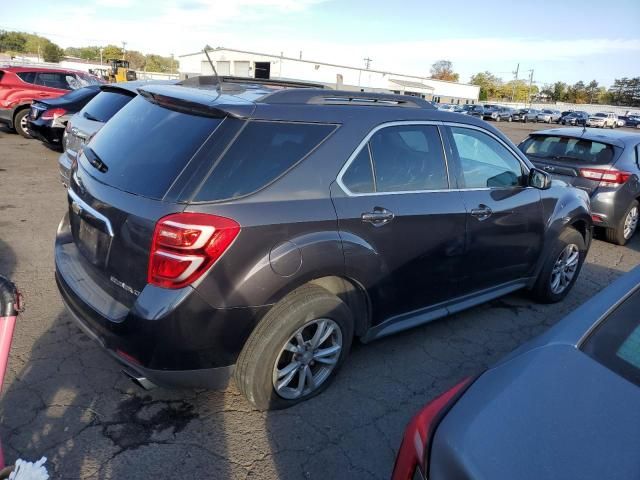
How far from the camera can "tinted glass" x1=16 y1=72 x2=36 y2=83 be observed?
473 inches

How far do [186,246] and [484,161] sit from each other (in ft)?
8.57

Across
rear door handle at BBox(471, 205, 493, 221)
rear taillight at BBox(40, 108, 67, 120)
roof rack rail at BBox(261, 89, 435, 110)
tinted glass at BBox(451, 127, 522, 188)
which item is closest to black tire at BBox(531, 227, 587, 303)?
tinted glass at BBox(451, 127, 522, 188)

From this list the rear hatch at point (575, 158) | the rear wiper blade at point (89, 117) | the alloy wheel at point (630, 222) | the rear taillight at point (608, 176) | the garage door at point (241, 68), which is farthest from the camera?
the garage door at point (241, 68)

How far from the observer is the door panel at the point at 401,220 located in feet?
9.48

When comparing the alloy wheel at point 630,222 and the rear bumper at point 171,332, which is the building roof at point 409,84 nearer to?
the alloy wheel at point 630,222

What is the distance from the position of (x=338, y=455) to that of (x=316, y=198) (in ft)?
4.54

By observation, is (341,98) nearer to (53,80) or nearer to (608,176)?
(608,176)

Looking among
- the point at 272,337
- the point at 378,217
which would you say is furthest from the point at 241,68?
the point at 272,337

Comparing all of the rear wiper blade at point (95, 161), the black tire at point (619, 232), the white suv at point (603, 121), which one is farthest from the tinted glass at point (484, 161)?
the white suv at point (603, 121)

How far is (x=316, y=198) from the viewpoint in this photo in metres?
2.71

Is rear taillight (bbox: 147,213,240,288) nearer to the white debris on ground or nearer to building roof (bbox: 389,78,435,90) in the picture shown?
the white debris on ground

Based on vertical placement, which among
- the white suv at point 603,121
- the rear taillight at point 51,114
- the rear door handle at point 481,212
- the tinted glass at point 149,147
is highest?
the tinted glass at point 149,147

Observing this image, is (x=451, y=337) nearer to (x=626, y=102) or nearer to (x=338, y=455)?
(x=338, y=455)

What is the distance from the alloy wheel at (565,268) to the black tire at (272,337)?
2.85m
